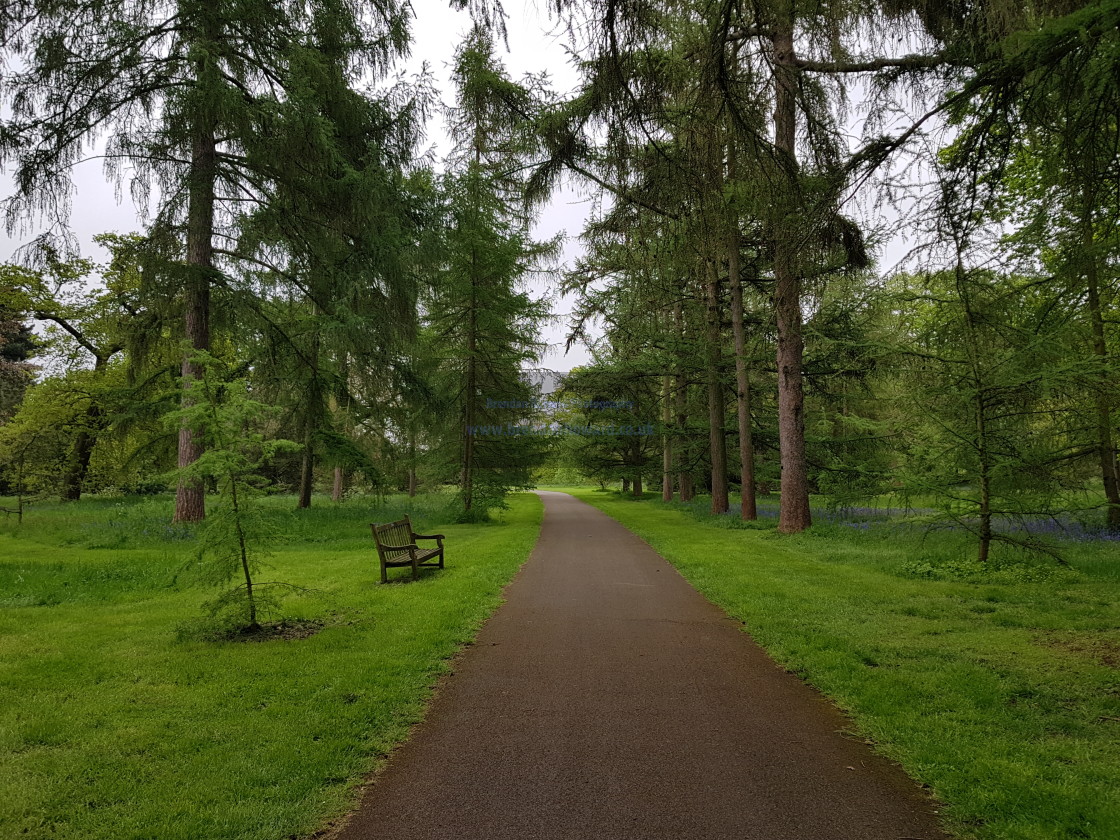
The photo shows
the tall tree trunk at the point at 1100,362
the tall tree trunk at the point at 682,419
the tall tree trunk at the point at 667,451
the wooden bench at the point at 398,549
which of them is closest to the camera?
the tall tree trunk at the point at 1100,362

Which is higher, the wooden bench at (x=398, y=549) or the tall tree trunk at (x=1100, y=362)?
the tall tree trunk at (x=1100, y=362)

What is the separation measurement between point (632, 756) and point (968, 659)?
3415 mm

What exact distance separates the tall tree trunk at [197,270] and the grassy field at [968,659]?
9821 mm

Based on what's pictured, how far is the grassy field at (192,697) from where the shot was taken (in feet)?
9.45

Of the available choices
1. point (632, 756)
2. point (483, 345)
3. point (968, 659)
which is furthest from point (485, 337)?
point (632, 756)

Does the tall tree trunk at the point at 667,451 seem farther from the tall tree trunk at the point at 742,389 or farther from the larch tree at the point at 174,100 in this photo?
the larch tree at the point at 174,100

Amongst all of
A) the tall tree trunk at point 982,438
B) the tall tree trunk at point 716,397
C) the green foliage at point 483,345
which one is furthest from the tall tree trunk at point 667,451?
the tall tree trunk at point 982,438

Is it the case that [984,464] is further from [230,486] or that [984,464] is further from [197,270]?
[197,270]

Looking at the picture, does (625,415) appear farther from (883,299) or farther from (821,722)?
(821,722)

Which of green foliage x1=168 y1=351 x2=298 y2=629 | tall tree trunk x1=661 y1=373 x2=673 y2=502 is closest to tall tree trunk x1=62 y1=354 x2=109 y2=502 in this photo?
green foliage x1=168 y1=351 x2=298 y2=629

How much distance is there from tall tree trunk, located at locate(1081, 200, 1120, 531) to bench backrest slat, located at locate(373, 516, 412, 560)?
27.3 ft

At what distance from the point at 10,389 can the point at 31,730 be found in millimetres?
30374

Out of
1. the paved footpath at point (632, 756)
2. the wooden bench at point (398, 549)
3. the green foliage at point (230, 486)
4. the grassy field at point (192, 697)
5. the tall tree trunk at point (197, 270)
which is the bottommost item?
the paved footpath at point (632, 756)

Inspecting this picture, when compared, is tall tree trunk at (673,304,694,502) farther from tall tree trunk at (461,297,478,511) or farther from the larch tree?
the larch tree
